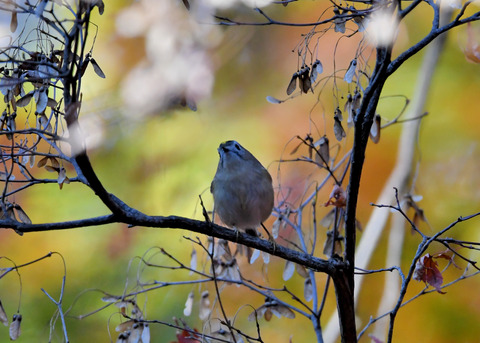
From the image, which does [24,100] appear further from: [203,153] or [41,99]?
[203,153]

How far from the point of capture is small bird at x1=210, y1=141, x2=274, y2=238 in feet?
8.36

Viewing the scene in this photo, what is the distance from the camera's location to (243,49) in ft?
12.5

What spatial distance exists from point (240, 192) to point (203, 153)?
1.09 m

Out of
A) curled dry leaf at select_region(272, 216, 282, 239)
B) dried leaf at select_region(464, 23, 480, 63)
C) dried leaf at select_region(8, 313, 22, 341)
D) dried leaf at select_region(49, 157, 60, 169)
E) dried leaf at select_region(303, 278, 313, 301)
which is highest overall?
dried leaf at select_region(464, 23, 480, 63)

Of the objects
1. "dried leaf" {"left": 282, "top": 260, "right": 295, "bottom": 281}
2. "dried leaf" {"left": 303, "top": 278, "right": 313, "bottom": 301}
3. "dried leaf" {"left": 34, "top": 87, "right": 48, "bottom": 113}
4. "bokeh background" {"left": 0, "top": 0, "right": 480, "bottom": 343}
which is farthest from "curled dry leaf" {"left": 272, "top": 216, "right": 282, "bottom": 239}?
"bokeh background" {"left": 0, "top": 0, "right": 480, "bottom": 343}

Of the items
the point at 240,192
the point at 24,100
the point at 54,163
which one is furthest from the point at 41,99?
the point at 240,192

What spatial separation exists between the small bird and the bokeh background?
2.33ft

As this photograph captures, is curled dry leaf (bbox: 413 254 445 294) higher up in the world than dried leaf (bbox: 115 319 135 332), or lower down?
higher up

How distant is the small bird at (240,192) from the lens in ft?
8.36

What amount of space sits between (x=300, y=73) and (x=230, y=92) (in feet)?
6.54

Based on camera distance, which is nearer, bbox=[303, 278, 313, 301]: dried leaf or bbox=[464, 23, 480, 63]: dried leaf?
bbox=[464, 23, 480, 63]: dried leaf

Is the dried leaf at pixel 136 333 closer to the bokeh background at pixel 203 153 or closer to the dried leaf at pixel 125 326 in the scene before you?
the dried leaf at pixel 125 326

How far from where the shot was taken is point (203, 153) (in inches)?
142

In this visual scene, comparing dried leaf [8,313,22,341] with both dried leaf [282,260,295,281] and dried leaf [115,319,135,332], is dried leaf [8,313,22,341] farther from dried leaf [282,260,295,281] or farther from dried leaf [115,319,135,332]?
dried leaf [282,260,295,281]
